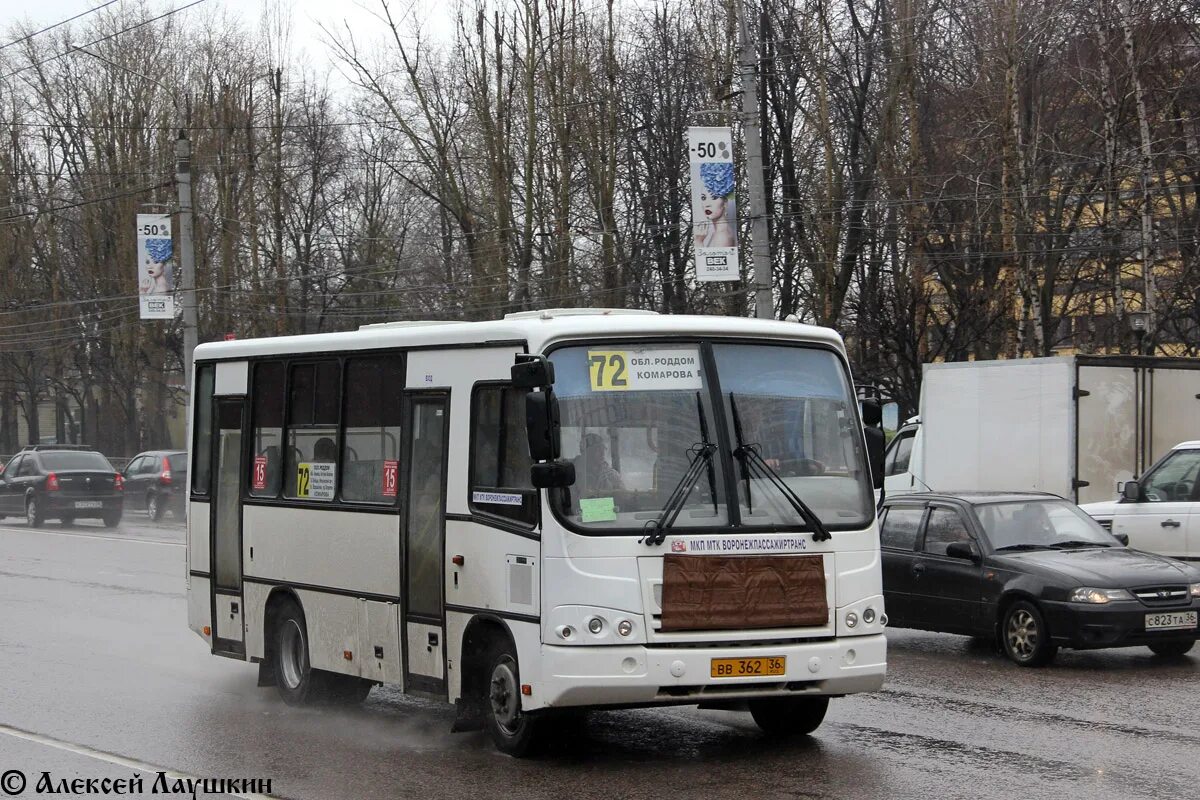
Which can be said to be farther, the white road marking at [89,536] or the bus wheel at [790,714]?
the white road marking at [89,536]

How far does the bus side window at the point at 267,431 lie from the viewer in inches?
457

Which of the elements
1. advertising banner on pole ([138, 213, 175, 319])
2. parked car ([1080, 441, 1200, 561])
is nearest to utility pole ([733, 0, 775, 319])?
parked car ([1080, 441, 1200, 561])

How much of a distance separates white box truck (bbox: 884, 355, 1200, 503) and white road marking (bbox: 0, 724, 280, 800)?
1138 centimetres

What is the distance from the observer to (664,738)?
384 inches

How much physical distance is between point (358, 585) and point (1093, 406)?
11318 mm

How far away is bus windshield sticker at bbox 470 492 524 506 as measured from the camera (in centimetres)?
889

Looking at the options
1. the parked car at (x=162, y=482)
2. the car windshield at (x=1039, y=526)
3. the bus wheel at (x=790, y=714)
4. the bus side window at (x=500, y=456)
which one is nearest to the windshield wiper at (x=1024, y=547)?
the car windshield at (x=1039, y=526)

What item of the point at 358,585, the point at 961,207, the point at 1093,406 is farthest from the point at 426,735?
the point at 961,207

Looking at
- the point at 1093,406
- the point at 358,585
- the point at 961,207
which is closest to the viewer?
the point at 358,585

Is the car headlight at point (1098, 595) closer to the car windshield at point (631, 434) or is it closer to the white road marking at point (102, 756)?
the car windshield at point (631, 434)

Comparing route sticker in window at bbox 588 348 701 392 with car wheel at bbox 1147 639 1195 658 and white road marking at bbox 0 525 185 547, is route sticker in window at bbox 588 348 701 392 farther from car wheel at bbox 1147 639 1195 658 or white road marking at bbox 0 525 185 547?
white road marking at bbox 0 525 185 547

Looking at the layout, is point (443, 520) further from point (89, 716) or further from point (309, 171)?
point (309, 171)

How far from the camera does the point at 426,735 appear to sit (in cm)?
1000

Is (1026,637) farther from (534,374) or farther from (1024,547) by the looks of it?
(534,374)
